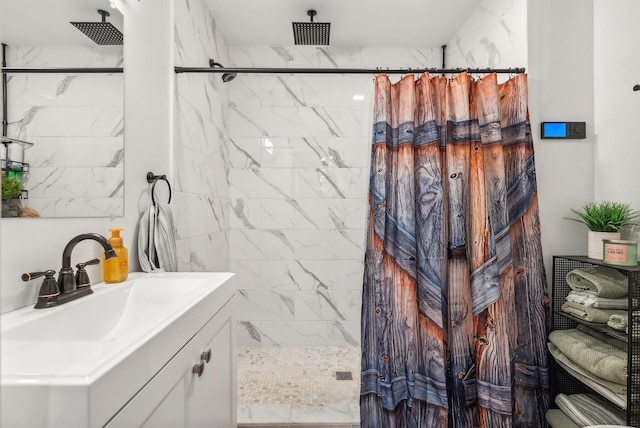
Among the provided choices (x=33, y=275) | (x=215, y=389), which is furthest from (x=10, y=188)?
(x=215, y=389)

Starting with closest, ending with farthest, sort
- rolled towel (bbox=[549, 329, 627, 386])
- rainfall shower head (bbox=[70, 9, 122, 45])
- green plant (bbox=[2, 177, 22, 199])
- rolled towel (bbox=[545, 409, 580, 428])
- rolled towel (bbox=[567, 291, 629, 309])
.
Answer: green plant (bbox=[2, 177, 22, 199]) → rainfall shower head (bbox=[70, 9, 122, 45]) → rolled towel (bbox=[549, 329, 627, 386]) → rolled towel (bbox=[567, 291, 629, 309]) → rolled towel (bbox=[545, 409, 580, 428])

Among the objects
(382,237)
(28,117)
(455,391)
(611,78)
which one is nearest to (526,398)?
(455,391)

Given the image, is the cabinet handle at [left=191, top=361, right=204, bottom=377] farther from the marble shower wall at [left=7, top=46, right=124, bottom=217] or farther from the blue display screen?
the blue display screen

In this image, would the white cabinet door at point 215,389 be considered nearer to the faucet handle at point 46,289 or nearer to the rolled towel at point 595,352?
the faucet handle at point 46,289

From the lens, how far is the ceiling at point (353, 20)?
2426 mm

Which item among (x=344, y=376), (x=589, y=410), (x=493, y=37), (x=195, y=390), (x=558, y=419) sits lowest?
(x=344, y=376)

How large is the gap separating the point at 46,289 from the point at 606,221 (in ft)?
7.52

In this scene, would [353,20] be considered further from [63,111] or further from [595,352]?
[595,352]

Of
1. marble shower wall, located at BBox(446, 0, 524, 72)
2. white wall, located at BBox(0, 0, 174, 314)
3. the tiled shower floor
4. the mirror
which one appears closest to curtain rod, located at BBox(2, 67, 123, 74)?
the mirror

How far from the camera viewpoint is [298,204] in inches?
118

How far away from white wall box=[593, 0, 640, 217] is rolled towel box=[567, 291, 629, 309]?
50 cm

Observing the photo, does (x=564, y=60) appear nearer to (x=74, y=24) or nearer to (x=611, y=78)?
(x=611, y=78)

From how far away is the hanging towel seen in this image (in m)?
1.53

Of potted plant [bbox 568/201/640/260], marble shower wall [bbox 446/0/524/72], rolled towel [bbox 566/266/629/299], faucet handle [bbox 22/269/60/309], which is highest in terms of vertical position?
marble shower wall [bbox 446/0/524/72]
